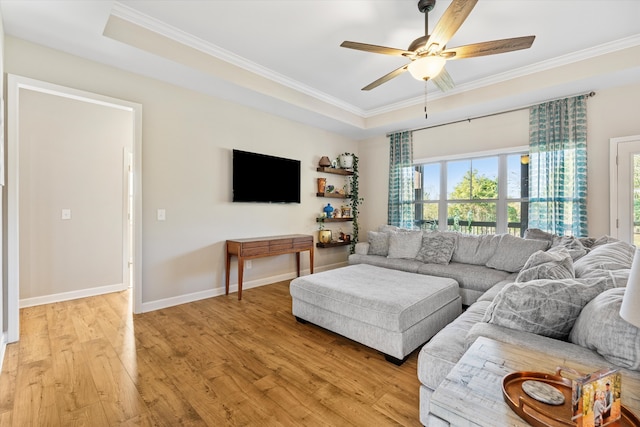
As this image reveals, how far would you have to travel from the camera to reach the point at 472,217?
470cm

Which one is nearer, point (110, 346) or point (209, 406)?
point (209, 406)

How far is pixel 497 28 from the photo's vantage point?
2.79 m

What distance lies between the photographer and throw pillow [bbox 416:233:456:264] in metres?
3.84

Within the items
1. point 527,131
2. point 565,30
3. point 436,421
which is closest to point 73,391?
point 436,421

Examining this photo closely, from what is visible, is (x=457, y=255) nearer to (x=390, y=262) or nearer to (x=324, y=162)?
(x=390, y=262)

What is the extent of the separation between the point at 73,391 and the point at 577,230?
5150 millimetres

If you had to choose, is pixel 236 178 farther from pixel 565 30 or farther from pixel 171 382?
pixel 565 30

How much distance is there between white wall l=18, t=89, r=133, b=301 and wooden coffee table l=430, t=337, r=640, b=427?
14.7ft

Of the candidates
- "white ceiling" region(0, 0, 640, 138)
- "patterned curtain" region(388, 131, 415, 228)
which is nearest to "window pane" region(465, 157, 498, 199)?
"white ceiling" region(0, 0, 640, 138)

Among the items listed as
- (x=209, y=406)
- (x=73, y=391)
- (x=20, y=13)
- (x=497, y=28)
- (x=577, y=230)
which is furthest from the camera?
(x=577, y=230)

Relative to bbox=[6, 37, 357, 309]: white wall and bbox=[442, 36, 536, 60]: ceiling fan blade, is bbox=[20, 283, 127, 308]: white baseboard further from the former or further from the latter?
bbox=[442, 36, 536, 60]: ceiling fan blade

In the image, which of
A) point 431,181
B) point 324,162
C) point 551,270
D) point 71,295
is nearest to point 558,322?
point 551,270

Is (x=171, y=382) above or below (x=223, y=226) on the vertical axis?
below

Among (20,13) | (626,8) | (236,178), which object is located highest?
(626,8)
